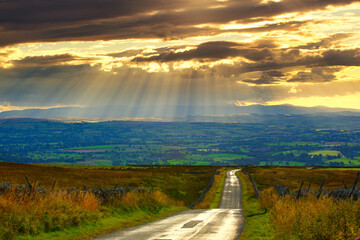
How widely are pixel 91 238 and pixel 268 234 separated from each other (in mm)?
10053

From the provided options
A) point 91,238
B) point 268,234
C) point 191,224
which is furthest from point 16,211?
point 268,234

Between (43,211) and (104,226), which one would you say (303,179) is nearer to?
(104,226)

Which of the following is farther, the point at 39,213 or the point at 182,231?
the point at 182,231

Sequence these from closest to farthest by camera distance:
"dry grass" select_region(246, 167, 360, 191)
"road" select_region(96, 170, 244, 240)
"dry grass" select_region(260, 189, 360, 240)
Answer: "dry grass" select_region(260, 189, 360, 240) < "road" select_region(96, 170, 244, 240) < "dry grass" select_region(246, 167, 360, 191)

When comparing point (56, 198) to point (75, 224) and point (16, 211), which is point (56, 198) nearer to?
point (75, 224)

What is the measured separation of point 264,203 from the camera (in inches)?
1500

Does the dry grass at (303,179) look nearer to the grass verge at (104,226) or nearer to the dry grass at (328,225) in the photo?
the grass verge at (104,226)

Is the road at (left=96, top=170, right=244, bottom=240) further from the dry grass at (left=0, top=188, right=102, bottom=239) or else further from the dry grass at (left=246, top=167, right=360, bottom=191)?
the dry grass at (left=246, top=167, right=360, bottom=191)

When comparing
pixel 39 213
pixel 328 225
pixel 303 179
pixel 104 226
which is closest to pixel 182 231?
pixel 104 226

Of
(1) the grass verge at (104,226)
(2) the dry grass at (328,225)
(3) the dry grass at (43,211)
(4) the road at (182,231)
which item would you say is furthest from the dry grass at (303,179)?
(3) the dry grass at (43,211)

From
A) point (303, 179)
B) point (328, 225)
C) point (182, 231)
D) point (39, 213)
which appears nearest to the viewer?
point (328, 225)

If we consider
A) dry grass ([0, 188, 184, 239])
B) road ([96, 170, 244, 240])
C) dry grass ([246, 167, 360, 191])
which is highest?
dry grass ([0, 188, 184, 239])

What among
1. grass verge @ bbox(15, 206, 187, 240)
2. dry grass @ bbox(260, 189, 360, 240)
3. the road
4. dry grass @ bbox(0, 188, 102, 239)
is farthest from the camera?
the road

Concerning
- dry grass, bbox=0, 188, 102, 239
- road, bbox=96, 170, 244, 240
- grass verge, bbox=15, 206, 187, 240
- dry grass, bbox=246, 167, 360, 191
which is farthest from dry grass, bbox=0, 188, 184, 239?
dry grass, bbox=246, 167, 360, 191
